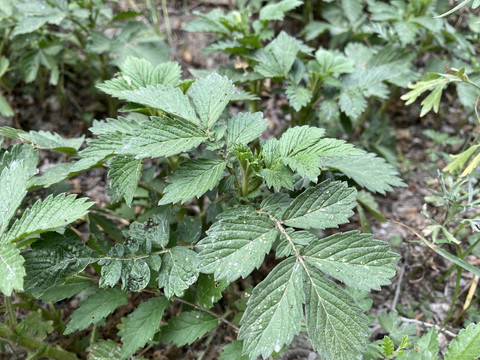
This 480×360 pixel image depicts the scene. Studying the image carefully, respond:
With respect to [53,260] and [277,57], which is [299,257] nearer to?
[53,260]

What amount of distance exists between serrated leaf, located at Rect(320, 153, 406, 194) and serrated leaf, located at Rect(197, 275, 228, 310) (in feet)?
2.08

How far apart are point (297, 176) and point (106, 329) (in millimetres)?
1155

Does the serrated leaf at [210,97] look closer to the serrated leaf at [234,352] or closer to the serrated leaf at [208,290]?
the serrated leaf at [208,290]

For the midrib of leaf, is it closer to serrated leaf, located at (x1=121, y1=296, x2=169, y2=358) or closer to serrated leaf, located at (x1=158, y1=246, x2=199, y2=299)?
A: serrated leaf, located at (x1=158, y1=246, x2=199, y2=299)

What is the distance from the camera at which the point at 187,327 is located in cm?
154

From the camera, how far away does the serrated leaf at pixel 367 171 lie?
1.63m

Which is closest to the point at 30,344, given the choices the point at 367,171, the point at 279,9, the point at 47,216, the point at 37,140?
the point at 47,216

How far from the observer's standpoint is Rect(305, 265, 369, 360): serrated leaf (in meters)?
1.18

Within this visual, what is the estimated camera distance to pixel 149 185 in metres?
1.88

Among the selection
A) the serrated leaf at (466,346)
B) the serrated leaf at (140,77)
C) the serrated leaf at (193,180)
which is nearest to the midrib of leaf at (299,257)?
the serrated leaf at (193,180)

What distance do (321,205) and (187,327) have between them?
71cm

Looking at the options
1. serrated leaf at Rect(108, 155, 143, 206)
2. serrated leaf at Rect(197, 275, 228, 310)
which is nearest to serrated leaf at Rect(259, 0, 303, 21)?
serrated leaf at Rect(108, 155, 143, 206)

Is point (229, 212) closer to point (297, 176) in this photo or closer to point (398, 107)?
point (297, 176)

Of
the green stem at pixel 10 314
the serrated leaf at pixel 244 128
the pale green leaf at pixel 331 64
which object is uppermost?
the serrated leaf at pixel 244 128
